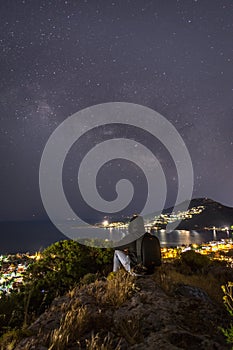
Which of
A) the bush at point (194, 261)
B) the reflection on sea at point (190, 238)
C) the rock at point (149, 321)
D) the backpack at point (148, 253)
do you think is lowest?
the reflection on sea at point (190, 238)

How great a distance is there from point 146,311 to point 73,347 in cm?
169

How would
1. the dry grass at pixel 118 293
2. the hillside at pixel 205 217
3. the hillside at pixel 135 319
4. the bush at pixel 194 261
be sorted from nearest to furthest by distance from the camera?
the hillside at pixel 135 319
the dry grass at pixel 118 293
the bush at pixel 194 261
the hillside at pixel 205 217

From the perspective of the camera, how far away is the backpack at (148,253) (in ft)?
22.9

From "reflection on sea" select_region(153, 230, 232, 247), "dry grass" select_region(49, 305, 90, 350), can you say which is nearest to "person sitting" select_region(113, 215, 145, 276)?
"dry grass" select_region(49, 305, 90, 350)

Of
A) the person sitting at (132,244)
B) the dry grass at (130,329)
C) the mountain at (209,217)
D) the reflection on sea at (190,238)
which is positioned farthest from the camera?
the mountain at (209,217)

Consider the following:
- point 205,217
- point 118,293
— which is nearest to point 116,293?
point 118,293

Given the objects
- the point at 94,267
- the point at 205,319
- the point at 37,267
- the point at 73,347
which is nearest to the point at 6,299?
the point at 37,267

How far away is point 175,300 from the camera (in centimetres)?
571

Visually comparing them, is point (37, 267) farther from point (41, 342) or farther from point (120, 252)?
point (41, 342)

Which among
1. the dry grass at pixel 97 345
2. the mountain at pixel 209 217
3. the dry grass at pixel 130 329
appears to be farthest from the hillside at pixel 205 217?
the dry grass at pixel 97 345

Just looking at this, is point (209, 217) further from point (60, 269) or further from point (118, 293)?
point (118, 293)

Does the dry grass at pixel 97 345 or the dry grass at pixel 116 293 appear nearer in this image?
the dry grass at pixel 97 345

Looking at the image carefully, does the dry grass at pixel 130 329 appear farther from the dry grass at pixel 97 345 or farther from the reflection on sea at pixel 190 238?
the reflection on sea at pixel 190 238

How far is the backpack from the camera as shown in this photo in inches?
274
